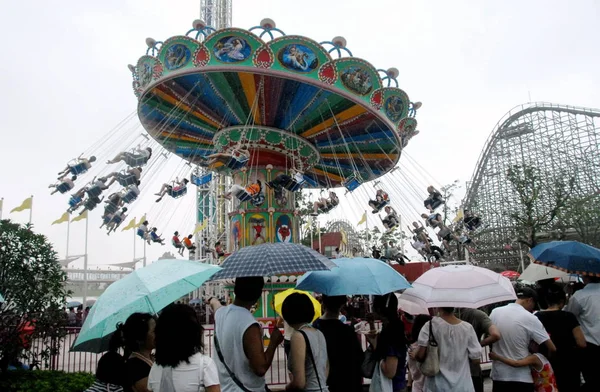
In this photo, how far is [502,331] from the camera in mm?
4305

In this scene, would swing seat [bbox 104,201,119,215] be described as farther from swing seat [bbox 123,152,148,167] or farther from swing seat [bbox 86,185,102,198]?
swing seat [bbox 123,152,148,167]

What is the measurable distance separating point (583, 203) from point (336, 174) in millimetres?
17356

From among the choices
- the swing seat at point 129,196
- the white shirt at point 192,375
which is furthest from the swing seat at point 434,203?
the white shirt at point 192,375

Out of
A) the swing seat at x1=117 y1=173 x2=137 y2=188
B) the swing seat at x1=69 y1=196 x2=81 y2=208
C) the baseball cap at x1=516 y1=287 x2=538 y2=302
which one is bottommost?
the baseball cap at x1=516 y1=287 x2=538 y2=302

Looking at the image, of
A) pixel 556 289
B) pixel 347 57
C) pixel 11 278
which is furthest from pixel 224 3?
pixel 556 289

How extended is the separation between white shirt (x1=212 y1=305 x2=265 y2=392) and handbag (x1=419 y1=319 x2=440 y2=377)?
4.70ft

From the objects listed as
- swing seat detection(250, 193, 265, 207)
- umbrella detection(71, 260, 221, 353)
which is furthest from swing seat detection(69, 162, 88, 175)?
umbrella detection(71, 260, 221, 353)

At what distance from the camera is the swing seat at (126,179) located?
462 inches

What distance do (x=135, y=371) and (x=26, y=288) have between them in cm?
374

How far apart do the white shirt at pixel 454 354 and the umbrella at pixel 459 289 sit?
24 cm

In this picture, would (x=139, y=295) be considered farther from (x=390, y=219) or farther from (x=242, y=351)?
(x=390, y=219)

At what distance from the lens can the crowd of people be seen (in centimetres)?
287

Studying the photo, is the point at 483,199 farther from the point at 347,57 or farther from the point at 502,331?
the point at 502,331

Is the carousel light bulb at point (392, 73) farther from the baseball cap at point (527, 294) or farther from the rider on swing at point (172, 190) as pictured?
the baseball cap at point (527, 294)
